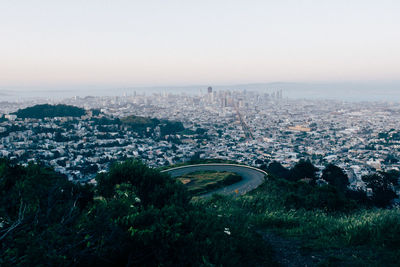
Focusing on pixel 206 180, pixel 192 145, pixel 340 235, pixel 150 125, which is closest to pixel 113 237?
pixel 340 235

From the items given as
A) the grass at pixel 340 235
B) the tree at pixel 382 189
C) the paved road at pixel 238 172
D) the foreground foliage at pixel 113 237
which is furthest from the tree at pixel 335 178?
the foreground foliage at pixel 113 237

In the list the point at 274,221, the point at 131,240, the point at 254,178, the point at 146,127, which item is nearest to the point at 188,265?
the point at 131,240

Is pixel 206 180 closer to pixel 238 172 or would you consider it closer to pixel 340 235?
pixel 238 172

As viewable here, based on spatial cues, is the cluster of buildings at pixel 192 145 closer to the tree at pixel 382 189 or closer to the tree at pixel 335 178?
the tree at pixel 335 178

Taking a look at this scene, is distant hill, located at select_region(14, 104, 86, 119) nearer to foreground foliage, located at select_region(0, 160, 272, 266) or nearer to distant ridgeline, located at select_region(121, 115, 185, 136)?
distant ridgeline, located at select_region(121, 115, 185, 136)

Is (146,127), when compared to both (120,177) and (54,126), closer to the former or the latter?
(54,126)

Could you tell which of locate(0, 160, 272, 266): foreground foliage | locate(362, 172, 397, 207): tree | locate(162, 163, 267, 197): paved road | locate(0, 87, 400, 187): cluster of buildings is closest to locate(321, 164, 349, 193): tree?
locate(362, 172, 397, 207): tree
